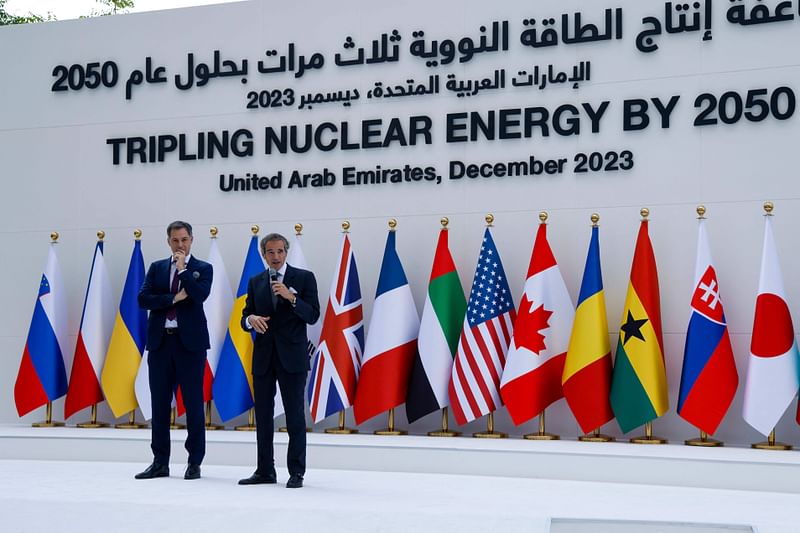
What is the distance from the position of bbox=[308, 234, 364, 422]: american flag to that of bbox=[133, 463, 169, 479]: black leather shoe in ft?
7.44

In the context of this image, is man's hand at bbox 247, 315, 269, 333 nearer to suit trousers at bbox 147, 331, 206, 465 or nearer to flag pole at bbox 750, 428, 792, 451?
suit trousers at bbox 147, 331, 206, 465

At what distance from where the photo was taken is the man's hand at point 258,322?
17.5ft

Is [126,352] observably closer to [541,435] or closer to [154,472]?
[154,472]

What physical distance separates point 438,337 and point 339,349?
724mm

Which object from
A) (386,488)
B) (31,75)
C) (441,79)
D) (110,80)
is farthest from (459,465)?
(31,75)

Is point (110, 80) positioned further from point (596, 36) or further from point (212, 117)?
point (596, 36)

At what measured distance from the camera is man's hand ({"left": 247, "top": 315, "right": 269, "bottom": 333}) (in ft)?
17.5

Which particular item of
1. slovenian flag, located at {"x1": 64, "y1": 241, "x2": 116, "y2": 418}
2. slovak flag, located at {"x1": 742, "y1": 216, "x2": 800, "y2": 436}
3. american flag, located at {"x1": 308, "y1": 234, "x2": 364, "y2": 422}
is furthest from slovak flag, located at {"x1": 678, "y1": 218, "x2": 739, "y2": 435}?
slovenian flag, located at {"x1": 64, "y1": 241, "x2": 116, "y2": 418}

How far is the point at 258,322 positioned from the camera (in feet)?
17.5

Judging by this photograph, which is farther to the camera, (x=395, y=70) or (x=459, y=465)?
(x=395, y=70)

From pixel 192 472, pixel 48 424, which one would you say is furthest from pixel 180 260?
pixel 48 424

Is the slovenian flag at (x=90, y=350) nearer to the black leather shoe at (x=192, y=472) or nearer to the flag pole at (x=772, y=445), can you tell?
the black leather shoe at (x=192, y=472)

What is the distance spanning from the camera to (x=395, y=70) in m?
8.48

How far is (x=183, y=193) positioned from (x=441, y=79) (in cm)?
226
